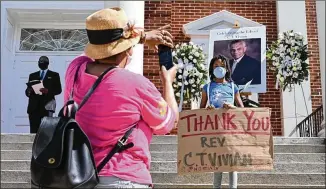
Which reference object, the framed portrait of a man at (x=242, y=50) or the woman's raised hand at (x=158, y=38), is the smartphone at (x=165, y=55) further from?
the framed portrait of a man at (x=242, y=50)

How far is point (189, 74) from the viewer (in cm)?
1054

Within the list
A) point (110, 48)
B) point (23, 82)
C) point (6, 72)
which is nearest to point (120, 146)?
point (110, 48)

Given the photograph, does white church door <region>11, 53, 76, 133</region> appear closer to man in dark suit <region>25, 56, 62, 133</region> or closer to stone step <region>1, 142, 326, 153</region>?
man in dark suit <region>25, 56, 62, 133</region>

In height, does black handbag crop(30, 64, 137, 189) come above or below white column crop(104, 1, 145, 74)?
below

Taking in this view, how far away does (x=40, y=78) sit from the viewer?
9.33 m

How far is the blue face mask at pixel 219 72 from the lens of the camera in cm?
547

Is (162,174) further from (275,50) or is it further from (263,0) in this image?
(263,0)

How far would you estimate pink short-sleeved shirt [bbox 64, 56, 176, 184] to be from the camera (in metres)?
2.12

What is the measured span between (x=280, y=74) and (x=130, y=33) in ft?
29.7

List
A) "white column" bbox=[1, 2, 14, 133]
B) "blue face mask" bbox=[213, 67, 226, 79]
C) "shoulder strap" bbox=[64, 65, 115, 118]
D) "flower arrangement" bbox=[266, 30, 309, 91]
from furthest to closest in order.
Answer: "white column" bbox=[1, 2, 14, 133] → "flower arrangement" bbox=[266, 30, 309, 91] → "blue face mask" bbox=[213, 67, 226, 79] → "shoulder strap" bbox=[64, 65, 115, 118]

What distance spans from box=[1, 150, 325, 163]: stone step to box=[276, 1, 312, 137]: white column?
15.9 feet

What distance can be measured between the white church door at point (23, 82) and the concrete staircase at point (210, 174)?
427cm

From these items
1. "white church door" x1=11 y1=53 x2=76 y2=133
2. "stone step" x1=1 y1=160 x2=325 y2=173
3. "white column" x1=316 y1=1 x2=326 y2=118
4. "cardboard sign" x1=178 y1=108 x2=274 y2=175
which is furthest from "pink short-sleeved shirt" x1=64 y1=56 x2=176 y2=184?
"white church door" x1=11 y1=53 x2=76 y2=133

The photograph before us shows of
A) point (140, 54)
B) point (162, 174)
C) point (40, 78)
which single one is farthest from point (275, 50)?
point (162, 174)
